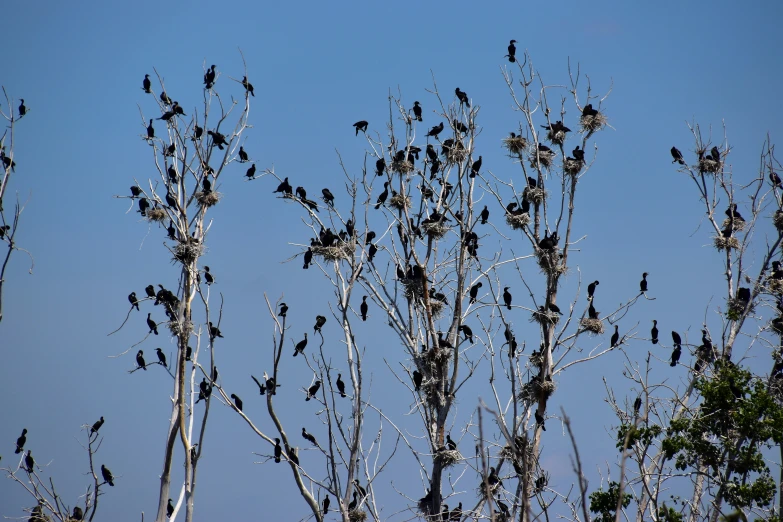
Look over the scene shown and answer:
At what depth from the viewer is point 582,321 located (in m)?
13.4

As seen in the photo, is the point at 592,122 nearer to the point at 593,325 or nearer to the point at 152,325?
the point at 593,325

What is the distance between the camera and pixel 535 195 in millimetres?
13758

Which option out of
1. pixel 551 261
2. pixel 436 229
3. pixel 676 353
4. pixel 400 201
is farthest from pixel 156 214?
pixel 676 353

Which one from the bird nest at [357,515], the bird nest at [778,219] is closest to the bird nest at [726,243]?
the bird nest at [778,219]

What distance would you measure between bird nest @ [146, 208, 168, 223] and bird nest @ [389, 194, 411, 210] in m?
3.75

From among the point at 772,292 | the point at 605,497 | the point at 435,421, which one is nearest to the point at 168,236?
the point at 435,421

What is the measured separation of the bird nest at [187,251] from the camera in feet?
45.6

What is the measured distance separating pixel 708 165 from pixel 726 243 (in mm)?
1489

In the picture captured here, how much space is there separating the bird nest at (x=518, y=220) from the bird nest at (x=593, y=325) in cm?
170

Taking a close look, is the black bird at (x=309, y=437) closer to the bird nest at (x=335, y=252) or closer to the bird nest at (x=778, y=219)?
the bird nest at (x=335, y=252)

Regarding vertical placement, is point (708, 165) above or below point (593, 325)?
above

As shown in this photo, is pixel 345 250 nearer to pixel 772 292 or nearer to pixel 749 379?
pixel 749 379

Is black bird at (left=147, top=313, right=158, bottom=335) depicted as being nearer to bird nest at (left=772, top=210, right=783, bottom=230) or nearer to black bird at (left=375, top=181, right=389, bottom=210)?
black bird at (left=375, top=181, right=389, bottom=210)

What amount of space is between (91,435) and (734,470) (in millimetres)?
8715
